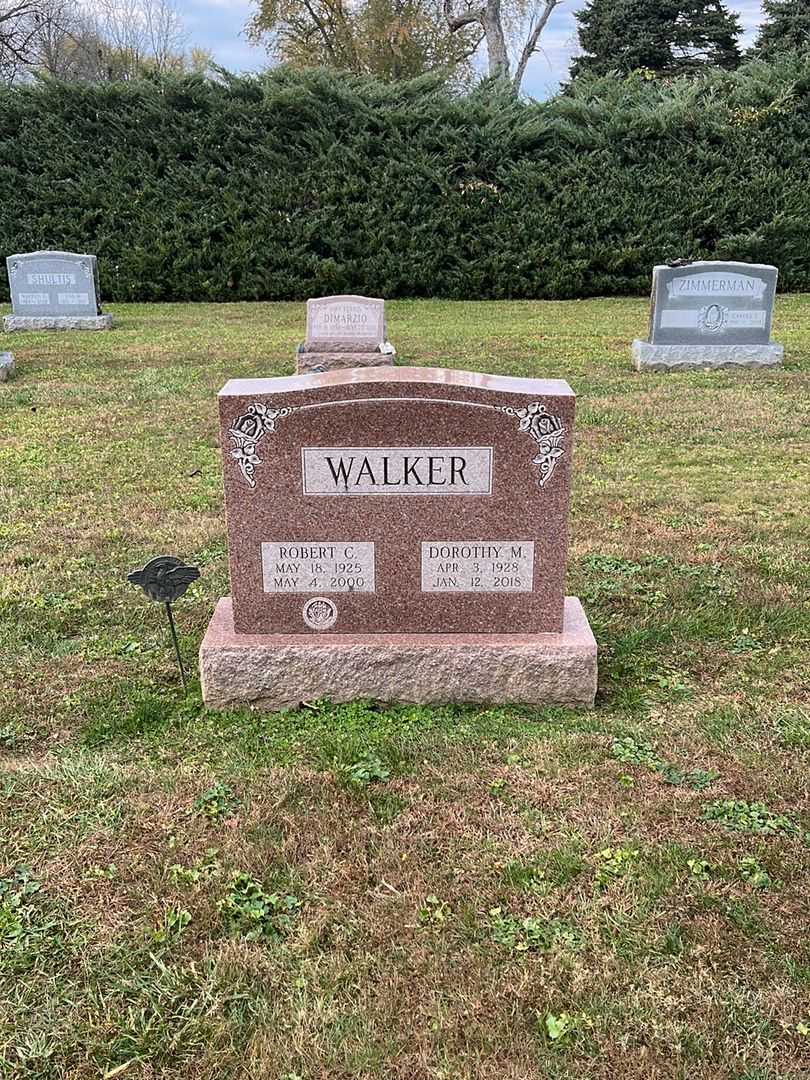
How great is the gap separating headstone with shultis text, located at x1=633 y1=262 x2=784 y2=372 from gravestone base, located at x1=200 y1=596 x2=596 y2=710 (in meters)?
7.18

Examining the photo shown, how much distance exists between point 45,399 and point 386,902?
7206mm

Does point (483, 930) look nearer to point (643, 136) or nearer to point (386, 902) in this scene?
point (386, 902)

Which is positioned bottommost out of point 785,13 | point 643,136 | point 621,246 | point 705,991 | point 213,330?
point 705,991

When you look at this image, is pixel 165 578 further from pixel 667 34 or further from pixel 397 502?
pixel 667 34

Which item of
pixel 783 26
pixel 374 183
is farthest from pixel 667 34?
pixel 374 183

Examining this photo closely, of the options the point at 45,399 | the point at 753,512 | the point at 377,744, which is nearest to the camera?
the point at 377,744

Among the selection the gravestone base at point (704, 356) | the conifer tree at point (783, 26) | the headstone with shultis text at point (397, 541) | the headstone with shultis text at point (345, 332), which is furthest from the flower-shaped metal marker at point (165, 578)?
the conifer tree at point (783, 26)

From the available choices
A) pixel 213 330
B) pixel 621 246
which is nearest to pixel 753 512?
pixel 213 330

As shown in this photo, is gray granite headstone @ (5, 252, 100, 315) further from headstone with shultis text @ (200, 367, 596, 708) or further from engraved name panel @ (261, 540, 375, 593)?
engraved name panel @ (261, 540, 375, 593)

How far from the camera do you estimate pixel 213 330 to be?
1275cm

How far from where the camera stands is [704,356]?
984 cm

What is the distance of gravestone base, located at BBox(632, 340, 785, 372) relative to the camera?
32.0 feet

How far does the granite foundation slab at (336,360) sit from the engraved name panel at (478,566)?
6.68 metres

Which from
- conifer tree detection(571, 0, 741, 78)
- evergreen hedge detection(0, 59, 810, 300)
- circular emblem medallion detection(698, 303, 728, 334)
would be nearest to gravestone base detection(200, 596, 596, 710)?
circular emblem medallion detection(698, 303, 728, 334)
